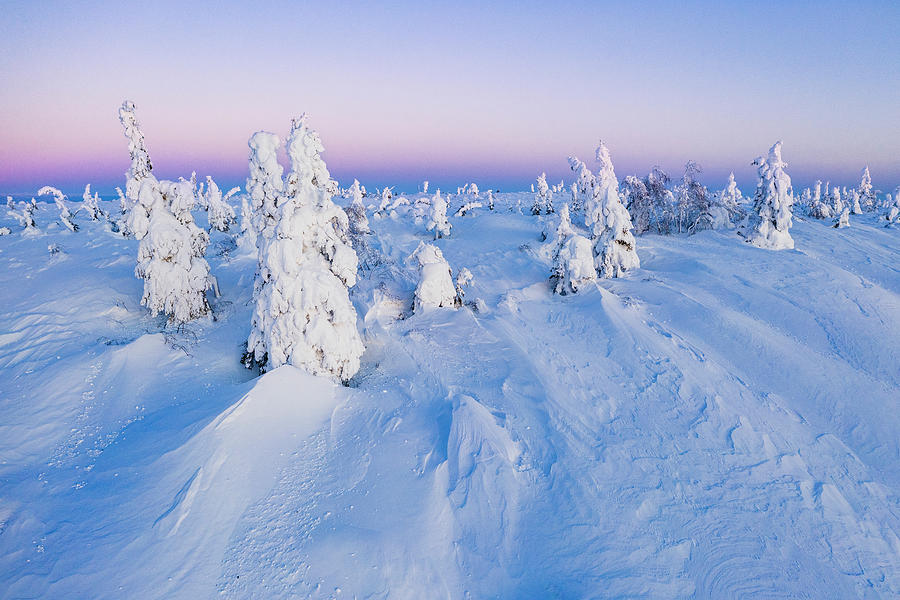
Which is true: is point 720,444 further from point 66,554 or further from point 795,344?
point 66,554

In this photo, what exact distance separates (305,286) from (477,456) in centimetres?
673

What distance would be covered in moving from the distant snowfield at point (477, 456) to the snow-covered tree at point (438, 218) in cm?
1835

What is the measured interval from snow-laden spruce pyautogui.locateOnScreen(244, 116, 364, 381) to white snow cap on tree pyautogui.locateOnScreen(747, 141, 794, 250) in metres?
28.1

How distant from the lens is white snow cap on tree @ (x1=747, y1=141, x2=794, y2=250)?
1051 inches

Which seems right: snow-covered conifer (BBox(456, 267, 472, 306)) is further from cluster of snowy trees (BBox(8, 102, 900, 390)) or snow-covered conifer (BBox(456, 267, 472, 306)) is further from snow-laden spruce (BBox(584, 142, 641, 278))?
snow-laden spruce (BBox(584, 142, 641, 278))

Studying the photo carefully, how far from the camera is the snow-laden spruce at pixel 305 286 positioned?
11.7m

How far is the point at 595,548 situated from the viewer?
6879mm

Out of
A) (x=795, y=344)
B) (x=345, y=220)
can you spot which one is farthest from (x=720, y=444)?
(x=345, y=220)

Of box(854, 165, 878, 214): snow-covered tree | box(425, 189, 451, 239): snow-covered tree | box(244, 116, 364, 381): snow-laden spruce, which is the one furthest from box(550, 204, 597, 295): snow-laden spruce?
box(854, 165, 878, 214): snow-covered tree

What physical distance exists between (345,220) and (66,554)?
9.40 metres

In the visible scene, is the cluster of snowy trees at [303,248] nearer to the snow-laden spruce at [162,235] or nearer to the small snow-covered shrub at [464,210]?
the snow-laden spruce at [162,235]

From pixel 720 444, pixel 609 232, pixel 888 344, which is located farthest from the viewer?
pixel 609 232

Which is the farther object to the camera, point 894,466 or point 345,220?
point 345,220

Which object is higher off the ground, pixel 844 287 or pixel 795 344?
pixel 844 287
